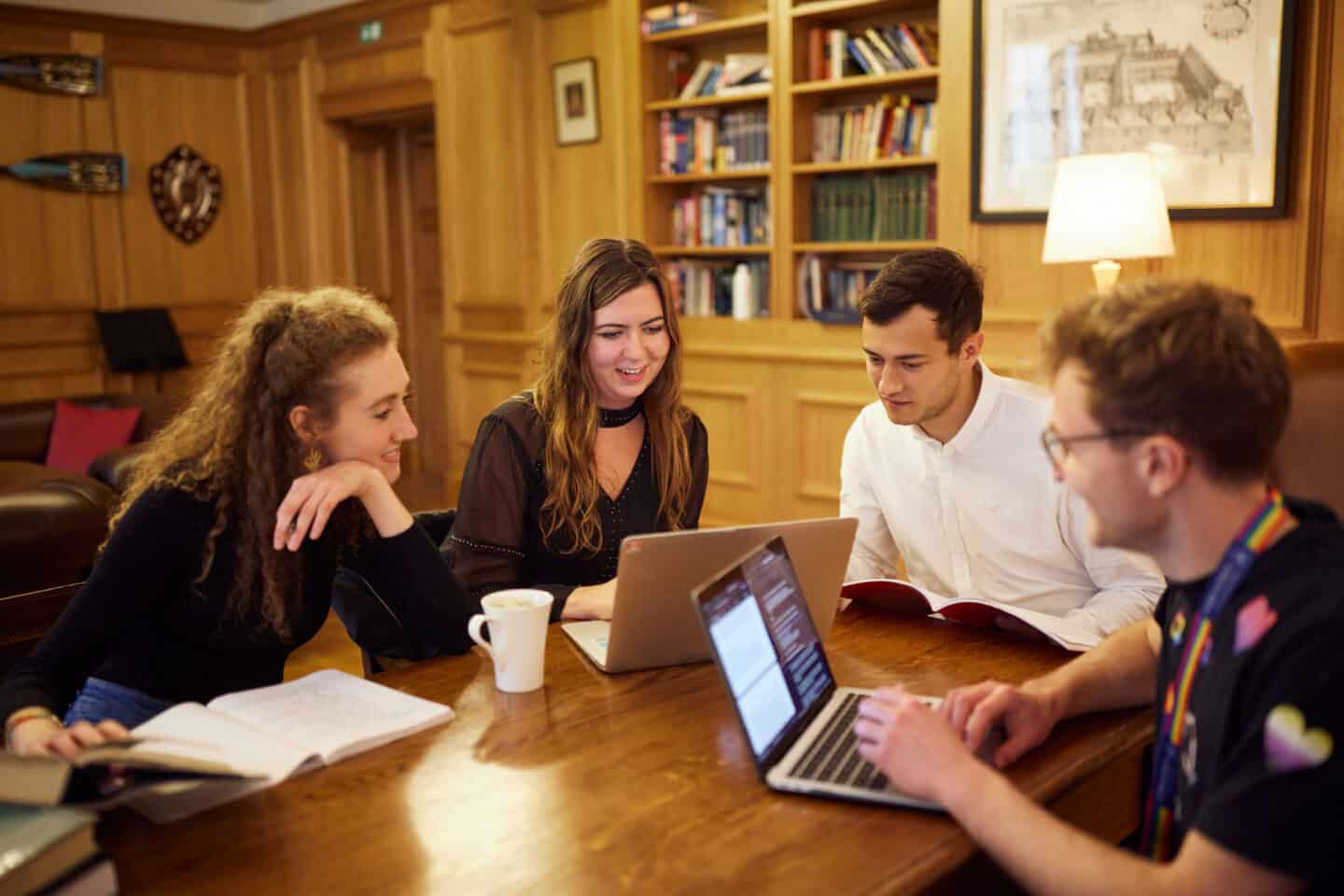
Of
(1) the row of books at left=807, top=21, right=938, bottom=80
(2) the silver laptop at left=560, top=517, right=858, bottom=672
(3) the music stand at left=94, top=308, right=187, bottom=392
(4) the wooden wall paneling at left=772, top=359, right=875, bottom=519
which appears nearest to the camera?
(2) the silver laptop at left=560, top=517, right=858, bottom=672

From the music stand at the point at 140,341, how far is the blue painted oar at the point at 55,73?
1.28 metres

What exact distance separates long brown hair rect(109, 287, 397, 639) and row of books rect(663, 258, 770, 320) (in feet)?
11.0

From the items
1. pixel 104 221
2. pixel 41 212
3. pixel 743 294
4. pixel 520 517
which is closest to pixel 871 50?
pixel 743 294

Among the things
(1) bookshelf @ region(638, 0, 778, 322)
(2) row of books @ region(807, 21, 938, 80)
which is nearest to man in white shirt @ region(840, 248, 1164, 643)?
(2) row of books @ region(807, 21, 938, 80)

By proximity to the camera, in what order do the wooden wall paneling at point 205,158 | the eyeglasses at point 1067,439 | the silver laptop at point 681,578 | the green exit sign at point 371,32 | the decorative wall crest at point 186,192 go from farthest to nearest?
the decorative wall crest at point 186,192 < the wooden wall paneling at point 205,158 < the green exit sign at point 371,32 < the silver laptop at point 681,578 < the eyeglasses at point 1067,439

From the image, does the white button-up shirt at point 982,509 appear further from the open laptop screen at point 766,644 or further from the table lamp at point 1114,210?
the table lamp at point 1114,210

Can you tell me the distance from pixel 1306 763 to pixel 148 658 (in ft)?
4.84

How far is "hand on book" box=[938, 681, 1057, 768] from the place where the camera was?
1278 millimetres

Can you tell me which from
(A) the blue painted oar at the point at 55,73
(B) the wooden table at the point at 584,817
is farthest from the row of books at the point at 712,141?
(B) the wooden table at the point at 584,817

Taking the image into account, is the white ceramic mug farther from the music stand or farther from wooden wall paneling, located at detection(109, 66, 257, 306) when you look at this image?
wooden wall paneling, located at detection(109, 66, 257, 306)

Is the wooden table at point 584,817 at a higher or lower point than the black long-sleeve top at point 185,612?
lower

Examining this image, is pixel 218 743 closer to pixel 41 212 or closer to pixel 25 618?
pixel 25 618

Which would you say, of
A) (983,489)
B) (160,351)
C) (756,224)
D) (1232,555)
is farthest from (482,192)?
(1232,555)

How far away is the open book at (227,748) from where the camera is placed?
3.55 ft
